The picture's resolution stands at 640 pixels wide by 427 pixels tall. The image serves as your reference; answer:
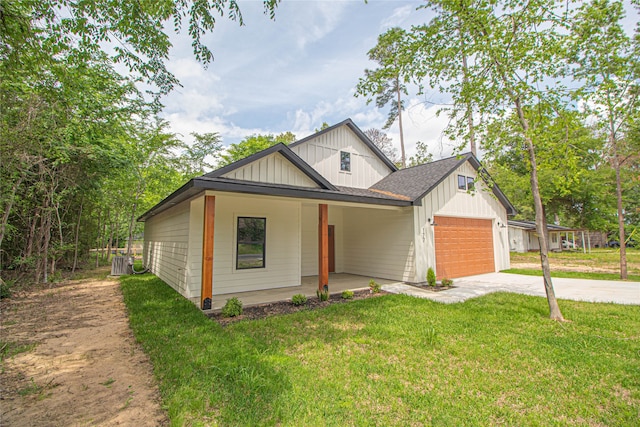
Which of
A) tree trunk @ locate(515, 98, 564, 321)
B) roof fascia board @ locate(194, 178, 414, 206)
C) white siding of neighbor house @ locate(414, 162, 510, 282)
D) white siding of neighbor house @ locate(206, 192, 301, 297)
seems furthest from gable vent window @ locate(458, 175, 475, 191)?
white siding of neighbor house @ locate(206, 192, 301, 297)

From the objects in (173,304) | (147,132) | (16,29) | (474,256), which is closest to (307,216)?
(173,304)

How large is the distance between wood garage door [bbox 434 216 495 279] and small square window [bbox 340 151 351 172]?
419 centimetres

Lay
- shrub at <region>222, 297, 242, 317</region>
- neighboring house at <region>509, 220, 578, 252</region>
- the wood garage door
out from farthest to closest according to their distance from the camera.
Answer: neighboring house at <region>509, 220, 578, 252</region> → the wood garage door → shrub at <region>222, 297, 242, 317</region>

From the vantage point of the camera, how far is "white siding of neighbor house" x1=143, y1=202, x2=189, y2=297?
24.5 ft

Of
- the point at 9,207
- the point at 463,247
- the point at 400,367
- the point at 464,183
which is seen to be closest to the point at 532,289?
the point at 463,247

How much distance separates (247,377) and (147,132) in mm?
15265

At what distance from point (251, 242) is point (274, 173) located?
207 cm

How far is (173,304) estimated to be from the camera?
6348mm

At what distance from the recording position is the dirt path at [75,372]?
103 inches

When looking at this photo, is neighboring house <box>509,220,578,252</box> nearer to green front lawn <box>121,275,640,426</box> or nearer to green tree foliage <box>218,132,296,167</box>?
green tree foliage <box>218,132,296,167</box>

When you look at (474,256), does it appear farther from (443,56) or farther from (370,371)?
(370,371)

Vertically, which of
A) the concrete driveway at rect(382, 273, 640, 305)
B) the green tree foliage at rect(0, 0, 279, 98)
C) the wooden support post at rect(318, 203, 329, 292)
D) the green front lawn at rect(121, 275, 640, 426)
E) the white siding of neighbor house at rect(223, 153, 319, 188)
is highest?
the green tree foliage at rect(0, 0, 279, 98)

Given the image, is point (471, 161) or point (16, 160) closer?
point (16, 160)

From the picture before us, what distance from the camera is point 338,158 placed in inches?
463
